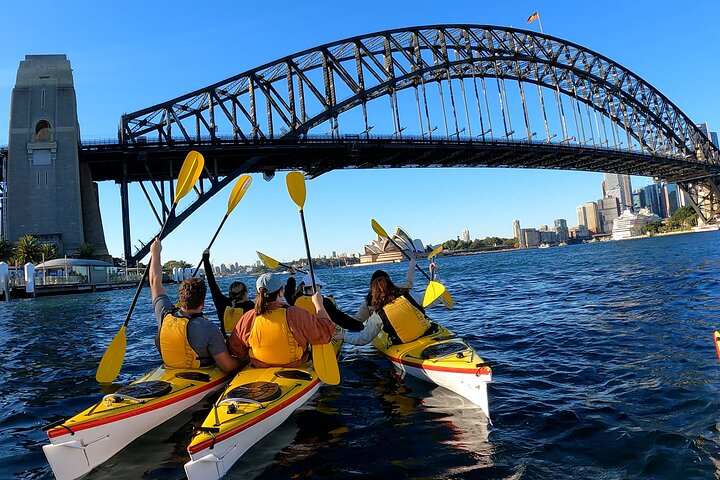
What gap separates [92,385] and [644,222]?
131233mm

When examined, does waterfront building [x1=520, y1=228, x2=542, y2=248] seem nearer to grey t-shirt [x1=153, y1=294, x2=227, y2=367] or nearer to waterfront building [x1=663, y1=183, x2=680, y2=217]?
waterfront building [x1=663, y1=183, x2=680, y2=217]

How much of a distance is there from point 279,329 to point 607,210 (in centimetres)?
20249

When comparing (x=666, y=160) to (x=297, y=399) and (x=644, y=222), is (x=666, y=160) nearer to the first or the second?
(x=644, y=222)

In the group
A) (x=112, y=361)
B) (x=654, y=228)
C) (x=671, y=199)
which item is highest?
(x=671, y=199)

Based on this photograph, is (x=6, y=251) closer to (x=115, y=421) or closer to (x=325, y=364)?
(x=115, y=421)

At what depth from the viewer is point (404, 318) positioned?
6.59 m

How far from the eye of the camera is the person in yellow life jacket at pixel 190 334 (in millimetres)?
5191

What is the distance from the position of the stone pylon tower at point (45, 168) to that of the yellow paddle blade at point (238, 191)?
42.5m

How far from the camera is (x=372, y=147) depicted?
4741 cm

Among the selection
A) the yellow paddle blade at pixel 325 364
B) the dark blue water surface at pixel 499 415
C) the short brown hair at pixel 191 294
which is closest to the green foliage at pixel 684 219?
the dark blue water surface at pixel 499 415

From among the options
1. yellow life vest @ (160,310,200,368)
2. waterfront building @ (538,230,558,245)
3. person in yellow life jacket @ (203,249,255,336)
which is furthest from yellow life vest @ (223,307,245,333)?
waterfront building @ (538,230,558,245)

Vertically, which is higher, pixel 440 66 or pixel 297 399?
pixel 440 66

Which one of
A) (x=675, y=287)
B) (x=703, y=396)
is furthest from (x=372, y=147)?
(x=703, y=396)

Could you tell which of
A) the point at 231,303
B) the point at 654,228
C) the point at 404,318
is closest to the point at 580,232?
the point at 654,228
